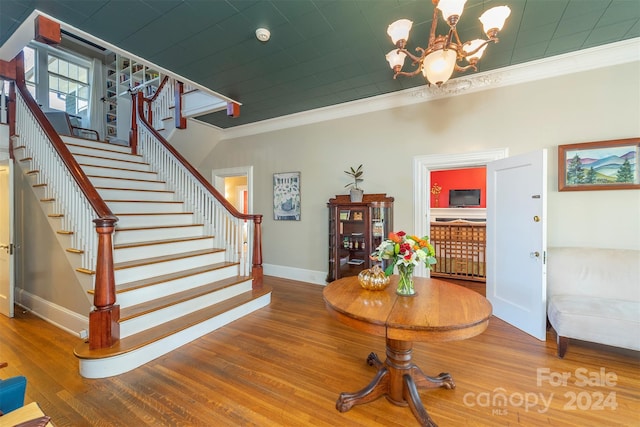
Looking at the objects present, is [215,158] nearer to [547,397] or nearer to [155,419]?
[155,419]

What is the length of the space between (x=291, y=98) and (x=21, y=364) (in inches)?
159

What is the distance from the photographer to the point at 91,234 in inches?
99.4

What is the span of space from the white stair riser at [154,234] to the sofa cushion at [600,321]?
4317mm

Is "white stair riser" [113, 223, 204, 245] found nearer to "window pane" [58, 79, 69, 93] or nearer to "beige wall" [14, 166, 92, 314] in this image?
"beige wall" [14, 166, 92, 314]

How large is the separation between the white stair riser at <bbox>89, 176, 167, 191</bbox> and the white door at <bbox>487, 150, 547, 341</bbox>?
487 centimetres

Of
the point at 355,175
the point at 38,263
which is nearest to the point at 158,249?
the point at 38,263

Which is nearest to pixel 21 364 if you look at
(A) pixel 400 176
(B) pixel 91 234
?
(B) pixel 91 234

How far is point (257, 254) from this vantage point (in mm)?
3727

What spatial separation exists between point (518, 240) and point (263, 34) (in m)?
3.36

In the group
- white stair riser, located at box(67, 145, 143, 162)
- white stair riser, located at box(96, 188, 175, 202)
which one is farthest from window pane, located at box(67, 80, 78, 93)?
white stair riser, located at box(96, 188, 175, 202)

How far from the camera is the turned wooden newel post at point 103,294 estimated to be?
2.20 m

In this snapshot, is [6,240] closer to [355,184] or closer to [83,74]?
[355,184]

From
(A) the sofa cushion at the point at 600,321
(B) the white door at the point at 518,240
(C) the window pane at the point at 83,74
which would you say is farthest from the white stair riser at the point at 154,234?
(C) the window pane at the point at 83,74

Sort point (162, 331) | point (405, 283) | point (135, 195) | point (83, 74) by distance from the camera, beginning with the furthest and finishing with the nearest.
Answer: point (83, 74)
point (135, 195)
point (162, 331)
point (405, 283)
